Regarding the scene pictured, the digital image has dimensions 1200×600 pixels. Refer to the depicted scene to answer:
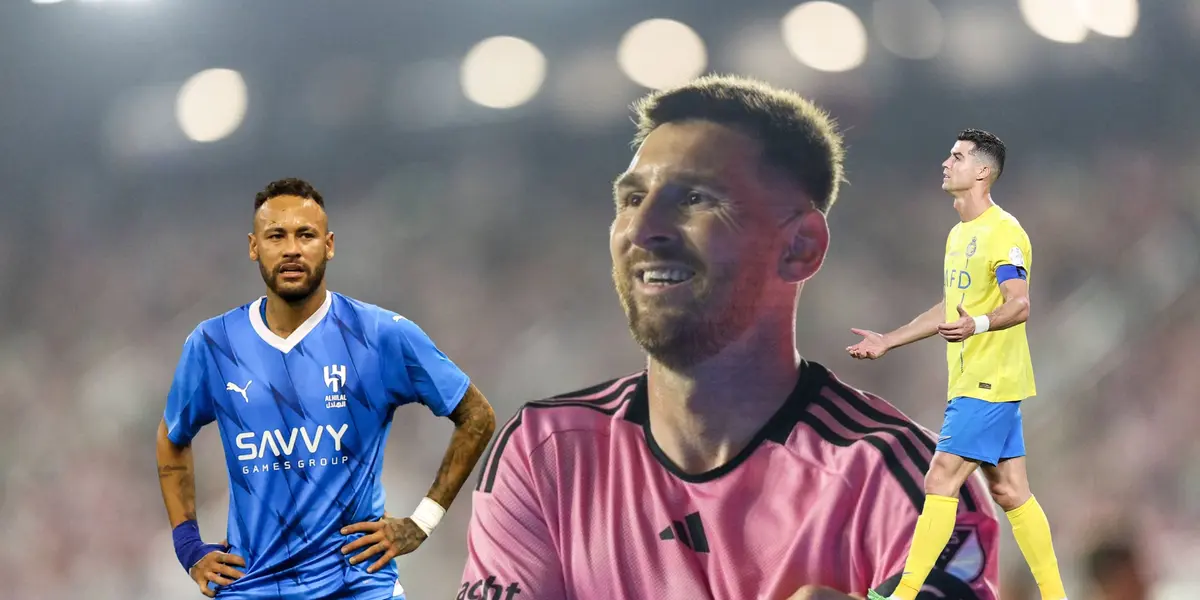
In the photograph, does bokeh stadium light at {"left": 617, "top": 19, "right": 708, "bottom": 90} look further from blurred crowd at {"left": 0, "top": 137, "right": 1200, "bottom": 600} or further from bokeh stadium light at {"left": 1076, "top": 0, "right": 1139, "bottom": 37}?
bokeh stadium light at {"left": 1076, "top": 0, "right": 1139, "bottom": 37}

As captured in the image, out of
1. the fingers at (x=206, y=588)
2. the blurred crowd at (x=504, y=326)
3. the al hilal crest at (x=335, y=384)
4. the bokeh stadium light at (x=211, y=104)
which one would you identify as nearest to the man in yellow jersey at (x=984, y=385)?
the blurred crowd at (x=504, y=326)

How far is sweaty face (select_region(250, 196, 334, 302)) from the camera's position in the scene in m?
2.89

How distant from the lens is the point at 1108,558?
300cm

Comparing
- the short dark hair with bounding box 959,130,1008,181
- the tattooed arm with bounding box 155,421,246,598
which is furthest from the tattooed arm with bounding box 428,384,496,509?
the short dark hair with bounding box 959,130,1008,181

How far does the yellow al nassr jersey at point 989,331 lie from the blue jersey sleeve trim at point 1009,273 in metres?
0.01

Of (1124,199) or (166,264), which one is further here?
(166,264)

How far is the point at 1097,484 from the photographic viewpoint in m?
3.01

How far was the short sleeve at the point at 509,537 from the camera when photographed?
9.81ft

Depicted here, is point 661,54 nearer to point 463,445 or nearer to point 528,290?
point 528,290

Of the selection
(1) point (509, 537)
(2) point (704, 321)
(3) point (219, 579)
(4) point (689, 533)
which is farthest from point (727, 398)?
(3) point (219, 579)

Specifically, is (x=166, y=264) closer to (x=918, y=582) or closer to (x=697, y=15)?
(x=697, y=15)

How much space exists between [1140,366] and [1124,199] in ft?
1.68

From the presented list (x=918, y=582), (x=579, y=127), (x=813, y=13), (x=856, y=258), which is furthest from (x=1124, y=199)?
(x=579, y=127)

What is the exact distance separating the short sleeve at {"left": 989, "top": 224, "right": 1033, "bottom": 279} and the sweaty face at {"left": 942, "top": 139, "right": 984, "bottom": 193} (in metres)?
0.19
